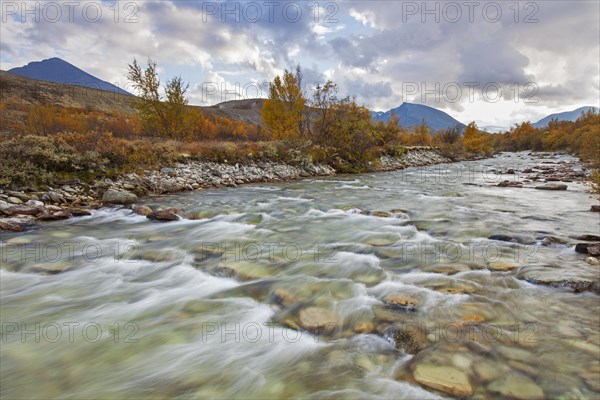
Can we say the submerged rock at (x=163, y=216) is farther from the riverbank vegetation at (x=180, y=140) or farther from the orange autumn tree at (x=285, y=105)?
the orange autumn tree at (x=285, y=105)

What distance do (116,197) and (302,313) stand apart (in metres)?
9.48

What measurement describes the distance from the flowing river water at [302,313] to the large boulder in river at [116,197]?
3131 mm

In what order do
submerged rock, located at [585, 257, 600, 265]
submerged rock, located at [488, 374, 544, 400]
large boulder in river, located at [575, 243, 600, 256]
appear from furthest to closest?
1. large boulder in river, located at [575, 243, 600, 256]
2. submerged rock, located at [585, 257, 600, 265]
3. submerged rock, located at [488, 374, 544, 400]

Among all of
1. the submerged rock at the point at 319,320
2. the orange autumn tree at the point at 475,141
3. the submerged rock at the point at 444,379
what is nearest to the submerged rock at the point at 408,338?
the submerged rock at the point at 444,379

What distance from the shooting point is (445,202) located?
448 inches

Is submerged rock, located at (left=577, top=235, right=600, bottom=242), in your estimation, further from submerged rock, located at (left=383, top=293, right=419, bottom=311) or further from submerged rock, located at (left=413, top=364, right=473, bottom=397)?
submerged rock, located at (left=413, top=364, right=473, bottom=397)

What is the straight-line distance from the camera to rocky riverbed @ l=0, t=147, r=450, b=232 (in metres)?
8.63

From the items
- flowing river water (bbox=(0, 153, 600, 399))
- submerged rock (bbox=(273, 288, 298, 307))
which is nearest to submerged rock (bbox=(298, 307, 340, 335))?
flowing river water (bbox=(0, 153, 600, 399))

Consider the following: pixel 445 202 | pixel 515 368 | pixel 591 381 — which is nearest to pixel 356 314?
pixel 515 368

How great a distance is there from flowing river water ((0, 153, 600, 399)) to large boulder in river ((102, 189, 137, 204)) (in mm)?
3131

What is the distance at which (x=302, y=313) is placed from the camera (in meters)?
3.97

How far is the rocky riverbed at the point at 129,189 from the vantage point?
8633mm

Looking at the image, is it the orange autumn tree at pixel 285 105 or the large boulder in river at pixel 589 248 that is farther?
the orange autumn tree at pixel 285 105

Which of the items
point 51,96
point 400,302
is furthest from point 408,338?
point 51,96
